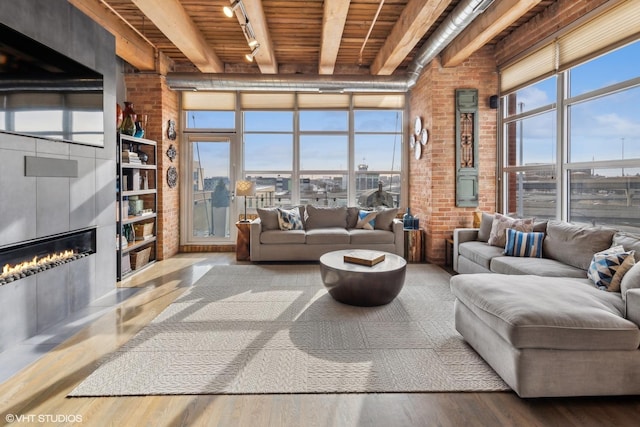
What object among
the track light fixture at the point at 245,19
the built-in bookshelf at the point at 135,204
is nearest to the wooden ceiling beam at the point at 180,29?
the track light fixture at the point at 245,19

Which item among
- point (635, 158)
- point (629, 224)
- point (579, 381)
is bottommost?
point (579, 381)

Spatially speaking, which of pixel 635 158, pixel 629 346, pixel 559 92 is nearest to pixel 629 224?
pixel 635 158

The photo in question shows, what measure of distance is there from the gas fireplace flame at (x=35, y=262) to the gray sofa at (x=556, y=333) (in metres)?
3.45

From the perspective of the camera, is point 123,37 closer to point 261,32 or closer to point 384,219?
point 261,32

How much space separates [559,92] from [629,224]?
5.55 feet

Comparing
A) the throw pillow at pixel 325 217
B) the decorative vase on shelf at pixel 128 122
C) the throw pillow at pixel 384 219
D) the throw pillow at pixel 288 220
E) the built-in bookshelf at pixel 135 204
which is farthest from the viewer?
the throw pillow at pixel 325 217

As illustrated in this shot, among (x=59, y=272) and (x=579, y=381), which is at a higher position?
(x=59, y=272)

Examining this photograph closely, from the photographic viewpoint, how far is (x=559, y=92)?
13.5 ft

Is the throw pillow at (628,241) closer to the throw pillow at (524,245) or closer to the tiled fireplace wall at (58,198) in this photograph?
the throw pillow at (524,245)

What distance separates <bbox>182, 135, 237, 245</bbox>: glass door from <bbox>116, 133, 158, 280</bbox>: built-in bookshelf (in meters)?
0.88

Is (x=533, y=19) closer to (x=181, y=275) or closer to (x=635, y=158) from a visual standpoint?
(x=635, y=158)

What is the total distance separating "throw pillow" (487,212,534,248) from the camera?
160 inches

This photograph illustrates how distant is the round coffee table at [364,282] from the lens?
11.0ft

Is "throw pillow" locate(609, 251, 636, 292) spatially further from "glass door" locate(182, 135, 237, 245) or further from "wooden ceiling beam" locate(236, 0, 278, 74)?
"glass door" locate(182, 135, 237, 245)
